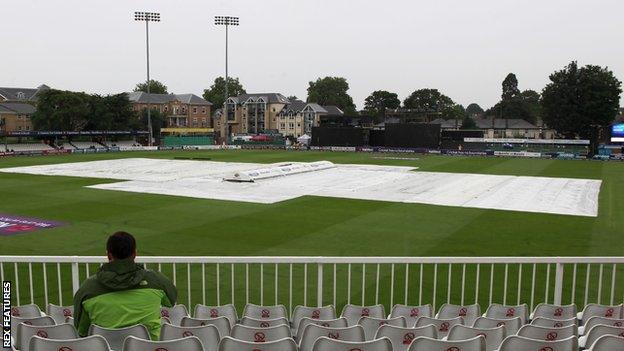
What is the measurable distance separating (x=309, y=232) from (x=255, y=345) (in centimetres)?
1420

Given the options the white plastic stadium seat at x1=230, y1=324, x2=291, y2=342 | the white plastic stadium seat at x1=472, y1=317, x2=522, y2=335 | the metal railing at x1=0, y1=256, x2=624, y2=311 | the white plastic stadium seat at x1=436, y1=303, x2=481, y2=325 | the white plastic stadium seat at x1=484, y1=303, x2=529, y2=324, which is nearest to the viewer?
the white plastic stadium seat at x1=230, y1=324, x2=291, y2=342

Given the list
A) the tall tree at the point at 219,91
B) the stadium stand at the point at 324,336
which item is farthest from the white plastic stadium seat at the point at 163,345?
the tall tree at the point at 219,91

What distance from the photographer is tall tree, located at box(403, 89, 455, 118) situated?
154 m

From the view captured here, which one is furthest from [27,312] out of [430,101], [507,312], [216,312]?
[430,101]

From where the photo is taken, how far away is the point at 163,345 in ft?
13.0

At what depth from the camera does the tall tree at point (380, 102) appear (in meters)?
160

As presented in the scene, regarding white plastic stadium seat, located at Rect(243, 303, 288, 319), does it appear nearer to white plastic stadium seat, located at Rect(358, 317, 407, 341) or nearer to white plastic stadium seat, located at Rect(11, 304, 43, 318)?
white plastic stadium seat, located at Rect(358, 317, 407, 341)

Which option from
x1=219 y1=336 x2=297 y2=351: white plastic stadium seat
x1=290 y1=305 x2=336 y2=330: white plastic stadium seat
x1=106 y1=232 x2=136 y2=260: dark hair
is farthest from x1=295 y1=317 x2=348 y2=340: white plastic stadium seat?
x1=106 y1=232 x2=136 y2=260: dark hair

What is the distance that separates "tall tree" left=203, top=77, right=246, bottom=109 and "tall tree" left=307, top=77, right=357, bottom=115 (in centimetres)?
2303

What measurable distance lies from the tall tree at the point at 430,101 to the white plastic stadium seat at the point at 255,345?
6019 inches

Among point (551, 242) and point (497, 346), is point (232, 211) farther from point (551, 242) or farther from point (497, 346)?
point (497, 346)

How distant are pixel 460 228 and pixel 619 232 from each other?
5.43m

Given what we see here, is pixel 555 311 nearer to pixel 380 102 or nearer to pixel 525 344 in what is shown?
pixel 525 344

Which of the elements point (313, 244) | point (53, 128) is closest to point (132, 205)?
point (313, 244)
